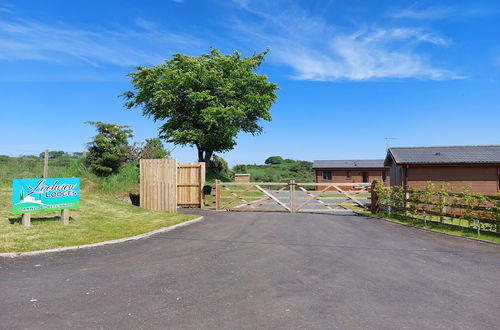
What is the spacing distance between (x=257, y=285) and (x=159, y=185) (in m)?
11.5

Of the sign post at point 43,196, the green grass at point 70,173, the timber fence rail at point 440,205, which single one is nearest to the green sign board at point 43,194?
the sign post at point 43,196

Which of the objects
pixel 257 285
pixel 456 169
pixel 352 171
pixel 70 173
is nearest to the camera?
pixel 257 285

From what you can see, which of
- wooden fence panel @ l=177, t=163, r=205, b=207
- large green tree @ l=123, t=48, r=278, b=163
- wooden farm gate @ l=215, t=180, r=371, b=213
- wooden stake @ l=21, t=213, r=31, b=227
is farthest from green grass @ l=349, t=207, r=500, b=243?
large green tree @ l=123, t=48, r=278, b=163

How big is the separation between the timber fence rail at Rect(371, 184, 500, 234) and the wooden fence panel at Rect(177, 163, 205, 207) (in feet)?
30.1

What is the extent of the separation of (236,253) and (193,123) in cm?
2442

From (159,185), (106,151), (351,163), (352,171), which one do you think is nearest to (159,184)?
(159,185)

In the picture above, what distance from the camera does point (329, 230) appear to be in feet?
38.8

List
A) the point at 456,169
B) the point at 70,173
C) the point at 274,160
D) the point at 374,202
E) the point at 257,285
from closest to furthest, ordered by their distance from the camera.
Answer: the point at 257,285
the point at 374,202
the point at 70,173
the point at 456,169
the point at 274,160

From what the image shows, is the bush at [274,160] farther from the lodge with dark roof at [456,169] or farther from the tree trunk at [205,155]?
the lodge with dark roof at [456,169]

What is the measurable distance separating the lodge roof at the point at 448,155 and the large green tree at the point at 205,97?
540 inches

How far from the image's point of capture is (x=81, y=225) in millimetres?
10680

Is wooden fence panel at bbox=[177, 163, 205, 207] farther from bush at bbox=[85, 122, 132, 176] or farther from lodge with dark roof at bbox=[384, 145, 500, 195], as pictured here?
lodge with dark roof at bbox=[384, 145, 500, 195]

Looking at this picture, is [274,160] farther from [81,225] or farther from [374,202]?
[81,225]

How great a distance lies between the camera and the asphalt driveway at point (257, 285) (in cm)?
437
